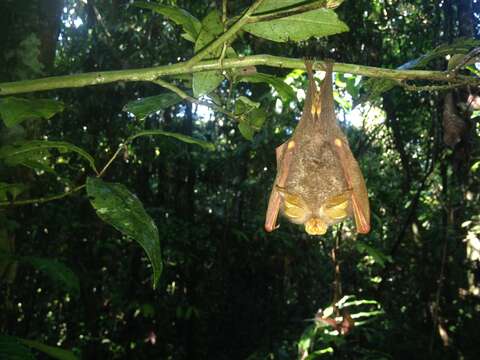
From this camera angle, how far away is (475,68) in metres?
1.75

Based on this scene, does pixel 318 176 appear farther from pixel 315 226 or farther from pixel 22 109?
pixel 22 109

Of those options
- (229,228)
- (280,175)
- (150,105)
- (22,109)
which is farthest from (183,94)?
(229,228)

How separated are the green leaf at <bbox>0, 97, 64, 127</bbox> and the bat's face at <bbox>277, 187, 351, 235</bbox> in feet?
3.19

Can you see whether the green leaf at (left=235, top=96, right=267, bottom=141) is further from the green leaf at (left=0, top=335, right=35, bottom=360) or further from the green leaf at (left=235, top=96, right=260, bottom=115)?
the green leaf at (left=0, top=335, right=35, bottom=360)

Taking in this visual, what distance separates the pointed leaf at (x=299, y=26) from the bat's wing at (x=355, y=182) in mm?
709

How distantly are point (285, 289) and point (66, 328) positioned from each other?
3395mm

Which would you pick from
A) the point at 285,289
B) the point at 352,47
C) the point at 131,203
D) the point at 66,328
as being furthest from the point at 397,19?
the point at 66,328

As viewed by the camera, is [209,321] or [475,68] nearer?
[475,68]

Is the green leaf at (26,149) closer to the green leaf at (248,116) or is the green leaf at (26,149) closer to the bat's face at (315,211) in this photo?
the green leaf at (248,116)

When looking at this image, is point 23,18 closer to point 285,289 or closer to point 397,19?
point 397,19

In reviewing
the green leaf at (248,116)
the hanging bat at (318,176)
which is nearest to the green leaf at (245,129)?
the green leaf at (248,116)

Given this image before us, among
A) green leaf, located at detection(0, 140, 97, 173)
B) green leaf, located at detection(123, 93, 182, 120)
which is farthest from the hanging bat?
green leaf, located at detection(0, 140, 97, 173)

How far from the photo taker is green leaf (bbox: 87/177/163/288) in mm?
1003

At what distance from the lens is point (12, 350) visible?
3.44 feet
